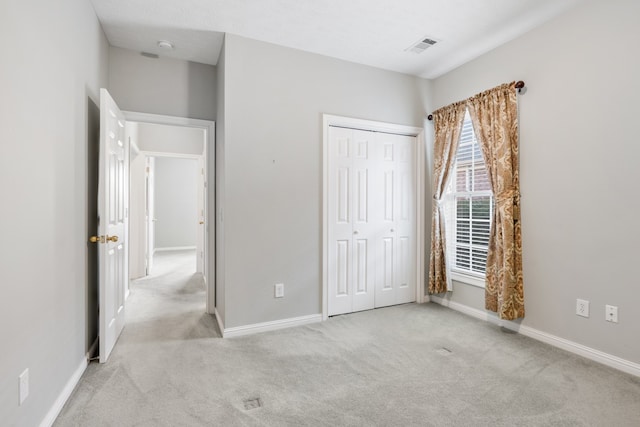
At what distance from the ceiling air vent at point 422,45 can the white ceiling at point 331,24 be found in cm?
5

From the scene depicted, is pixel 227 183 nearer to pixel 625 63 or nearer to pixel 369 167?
pixel 369 167

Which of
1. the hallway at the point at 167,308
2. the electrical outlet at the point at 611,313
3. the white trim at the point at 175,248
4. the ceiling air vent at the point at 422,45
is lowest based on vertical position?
the hallway at the point at 167,308

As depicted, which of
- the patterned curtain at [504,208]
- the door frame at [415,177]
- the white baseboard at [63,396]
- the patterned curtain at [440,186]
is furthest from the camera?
the patterned curtain at [440,186]

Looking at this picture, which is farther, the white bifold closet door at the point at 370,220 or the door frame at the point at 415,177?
the white bifold closet door at the point at 370,220

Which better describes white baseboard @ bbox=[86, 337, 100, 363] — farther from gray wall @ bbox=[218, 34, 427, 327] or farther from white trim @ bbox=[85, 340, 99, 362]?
gray wall @ bbox=[218, 34, 427, 327]

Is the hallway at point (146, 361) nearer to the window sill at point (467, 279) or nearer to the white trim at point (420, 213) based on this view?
the white trim at point (420, 213)

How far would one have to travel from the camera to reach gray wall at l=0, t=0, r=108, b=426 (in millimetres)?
1345

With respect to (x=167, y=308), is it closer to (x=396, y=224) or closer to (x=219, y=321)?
(x=219, y=321)

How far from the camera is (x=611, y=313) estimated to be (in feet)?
7.55

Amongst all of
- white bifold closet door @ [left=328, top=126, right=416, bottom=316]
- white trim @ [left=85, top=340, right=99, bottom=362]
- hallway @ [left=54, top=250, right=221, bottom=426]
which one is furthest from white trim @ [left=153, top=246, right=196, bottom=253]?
white bifold closet door @ [left=328, top=126, right=416, bottom=316]

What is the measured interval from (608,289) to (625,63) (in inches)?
62.4

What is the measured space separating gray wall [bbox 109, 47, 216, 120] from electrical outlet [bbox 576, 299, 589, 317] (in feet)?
12.3

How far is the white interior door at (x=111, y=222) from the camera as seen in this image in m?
2.32

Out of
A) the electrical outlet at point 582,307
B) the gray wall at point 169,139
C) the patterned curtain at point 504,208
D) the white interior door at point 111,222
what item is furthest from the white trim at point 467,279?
the gray wall at point 169,139
